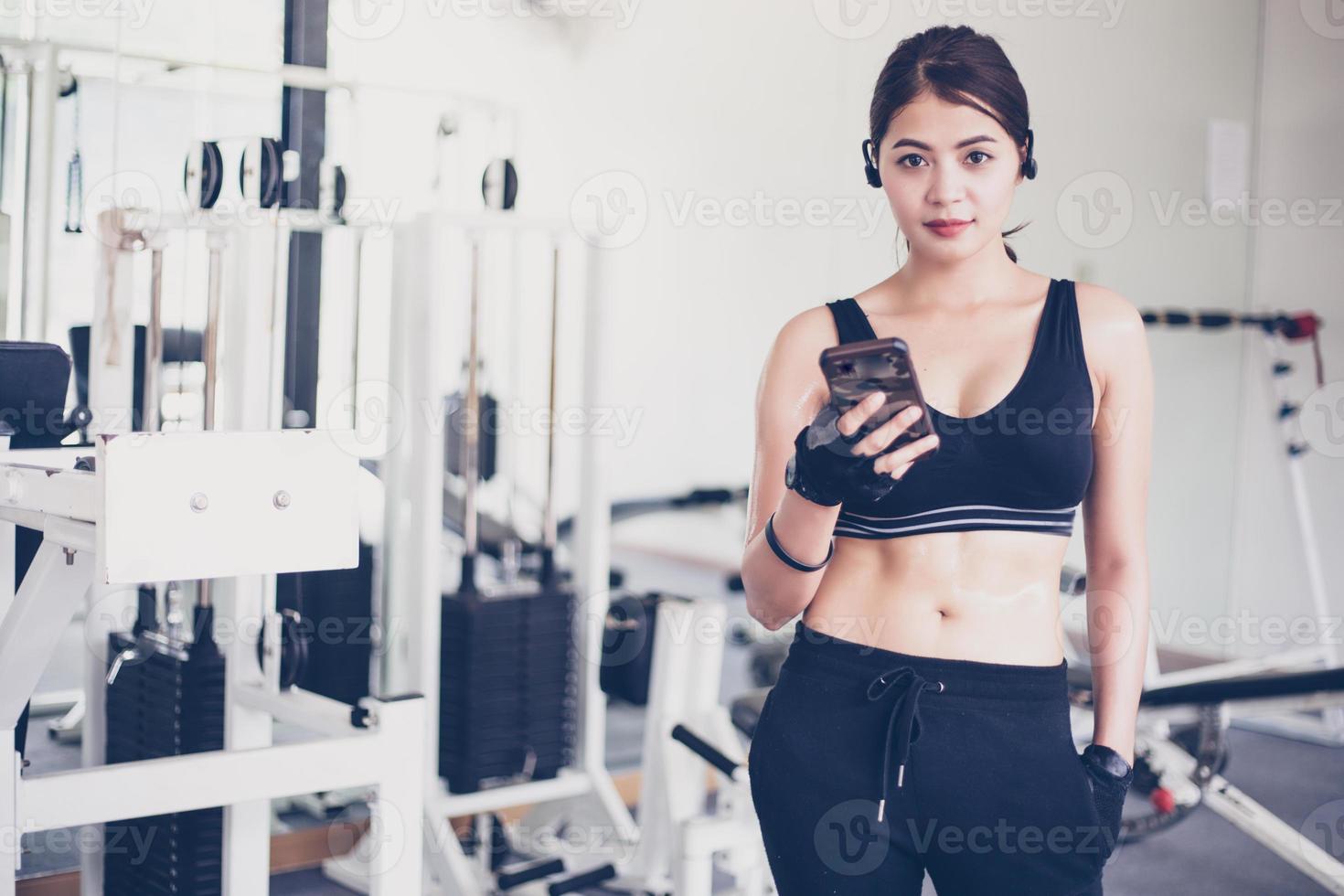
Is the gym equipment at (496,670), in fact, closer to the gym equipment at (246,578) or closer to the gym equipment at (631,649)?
the gym equipment at (631,649)

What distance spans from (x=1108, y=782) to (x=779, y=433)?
0.45 metres

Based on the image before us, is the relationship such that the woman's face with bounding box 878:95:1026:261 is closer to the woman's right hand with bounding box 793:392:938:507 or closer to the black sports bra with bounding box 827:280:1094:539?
the black sports bra with bounding box 827:280:1094:539

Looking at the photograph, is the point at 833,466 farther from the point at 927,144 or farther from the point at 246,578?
the point at 246,578

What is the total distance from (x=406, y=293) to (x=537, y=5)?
86cm

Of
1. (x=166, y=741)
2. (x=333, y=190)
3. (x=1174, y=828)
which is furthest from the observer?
(x=1174, y=828)

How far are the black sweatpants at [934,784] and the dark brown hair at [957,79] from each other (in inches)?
20.0

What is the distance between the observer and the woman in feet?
3.72

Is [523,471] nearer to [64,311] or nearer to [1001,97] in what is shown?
[64,311]

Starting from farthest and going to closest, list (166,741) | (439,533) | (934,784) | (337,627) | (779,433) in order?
(337,627)
(439,533)
(166,741)
(779,433)
(934,784)

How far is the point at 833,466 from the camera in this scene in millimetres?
1031

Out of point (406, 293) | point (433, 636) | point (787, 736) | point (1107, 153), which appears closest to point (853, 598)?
point (787, 736)

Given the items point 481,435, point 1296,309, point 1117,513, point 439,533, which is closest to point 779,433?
point 1117,513

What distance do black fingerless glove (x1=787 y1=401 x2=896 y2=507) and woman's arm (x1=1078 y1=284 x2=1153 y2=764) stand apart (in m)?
0.30

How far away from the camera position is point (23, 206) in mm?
2494
